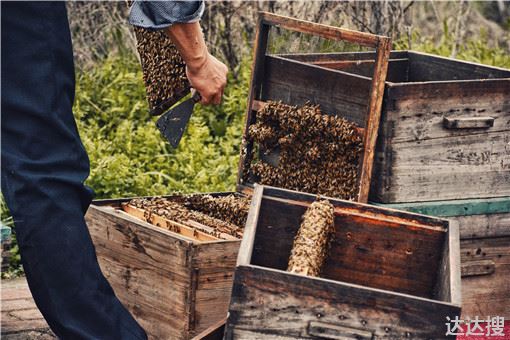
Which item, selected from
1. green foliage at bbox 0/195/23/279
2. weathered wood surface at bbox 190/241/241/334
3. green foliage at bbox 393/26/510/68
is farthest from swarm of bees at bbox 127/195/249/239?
green foliage at bbox 393/26/510/68

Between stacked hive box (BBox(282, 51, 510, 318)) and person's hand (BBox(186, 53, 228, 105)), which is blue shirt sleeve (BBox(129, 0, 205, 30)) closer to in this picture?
person's hand (BBox(186, 53, 228, 105))

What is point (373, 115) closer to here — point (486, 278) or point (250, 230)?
point (486, 278)

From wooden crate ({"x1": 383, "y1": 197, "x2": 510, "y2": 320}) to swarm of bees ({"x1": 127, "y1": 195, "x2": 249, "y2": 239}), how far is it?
0.79m

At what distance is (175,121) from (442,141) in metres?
1.12

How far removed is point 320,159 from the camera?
150 inches

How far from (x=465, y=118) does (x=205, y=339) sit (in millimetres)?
1502

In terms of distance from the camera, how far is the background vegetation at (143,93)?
5410 mm

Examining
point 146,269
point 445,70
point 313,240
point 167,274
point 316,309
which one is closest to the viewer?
point 316,309

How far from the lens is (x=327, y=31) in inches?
149

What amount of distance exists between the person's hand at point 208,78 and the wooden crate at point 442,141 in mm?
687

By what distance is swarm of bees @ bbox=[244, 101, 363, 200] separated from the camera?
372 cm

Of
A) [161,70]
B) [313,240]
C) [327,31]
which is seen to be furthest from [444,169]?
[161,70]

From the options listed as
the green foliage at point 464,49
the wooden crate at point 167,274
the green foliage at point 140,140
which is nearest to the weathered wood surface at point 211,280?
the wooden crate at point 167,274

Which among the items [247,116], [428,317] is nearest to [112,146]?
[247,116]
